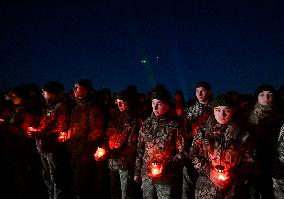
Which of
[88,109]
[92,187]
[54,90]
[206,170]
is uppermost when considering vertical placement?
[54,90]

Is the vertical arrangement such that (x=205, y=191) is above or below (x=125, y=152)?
below

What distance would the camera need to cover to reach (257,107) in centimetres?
609

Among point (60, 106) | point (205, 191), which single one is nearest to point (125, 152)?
point (60, 106)

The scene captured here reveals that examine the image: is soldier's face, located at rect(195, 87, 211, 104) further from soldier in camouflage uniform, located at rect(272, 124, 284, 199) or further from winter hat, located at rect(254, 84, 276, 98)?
soldier in camouflage uniform, located at rect(272, 124, 284, 199)

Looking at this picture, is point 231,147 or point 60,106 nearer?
point 231,147

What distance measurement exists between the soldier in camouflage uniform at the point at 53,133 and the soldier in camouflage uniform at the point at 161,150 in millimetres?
2149

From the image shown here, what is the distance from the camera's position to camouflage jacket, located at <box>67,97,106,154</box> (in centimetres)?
656

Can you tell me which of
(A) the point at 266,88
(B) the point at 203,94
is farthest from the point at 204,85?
(A) the point at 266,88

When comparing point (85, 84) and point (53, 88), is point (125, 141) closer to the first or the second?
point (85, 84)

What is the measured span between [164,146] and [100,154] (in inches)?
58.9

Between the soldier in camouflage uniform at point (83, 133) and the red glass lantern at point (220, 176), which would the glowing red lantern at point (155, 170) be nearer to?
the red glass lantern at point (220, 176)

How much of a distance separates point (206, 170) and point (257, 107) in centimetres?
243

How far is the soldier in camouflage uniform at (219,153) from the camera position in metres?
4.02

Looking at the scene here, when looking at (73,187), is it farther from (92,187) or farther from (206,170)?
(206,170)
